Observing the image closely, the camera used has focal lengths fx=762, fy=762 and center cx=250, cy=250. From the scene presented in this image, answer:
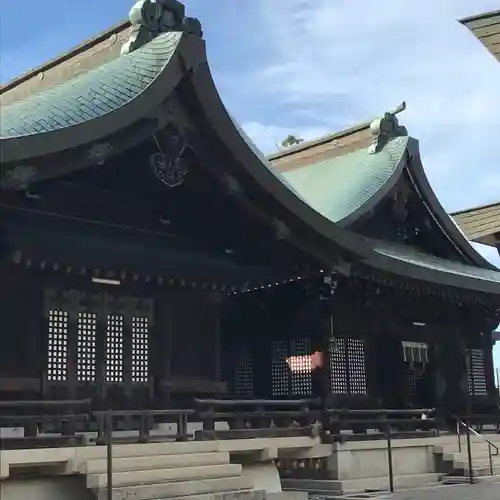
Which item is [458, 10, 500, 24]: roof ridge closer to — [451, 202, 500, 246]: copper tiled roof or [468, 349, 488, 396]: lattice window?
[451, 202, 500, 246]: copper tiled roof

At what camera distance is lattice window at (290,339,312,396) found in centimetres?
1605

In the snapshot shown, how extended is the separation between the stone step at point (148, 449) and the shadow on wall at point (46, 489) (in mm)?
335

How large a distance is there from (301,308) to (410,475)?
Answer: 158 inches

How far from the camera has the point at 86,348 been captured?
12.0m

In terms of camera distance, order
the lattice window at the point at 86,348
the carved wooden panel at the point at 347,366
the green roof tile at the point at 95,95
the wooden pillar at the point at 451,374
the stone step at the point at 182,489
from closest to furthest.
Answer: the stone step at the point at 182,489 < the green roof tile at the point at 95,95 < the lattice window at the point at 86,348 < the carved wooden panel at the point at 347,366 < the wooden pillar at the point at 451,374

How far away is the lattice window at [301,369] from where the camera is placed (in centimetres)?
1605

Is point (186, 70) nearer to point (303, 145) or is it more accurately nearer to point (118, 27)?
point (118, 27)

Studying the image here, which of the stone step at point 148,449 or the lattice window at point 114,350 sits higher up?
the lattice window at point 114,350

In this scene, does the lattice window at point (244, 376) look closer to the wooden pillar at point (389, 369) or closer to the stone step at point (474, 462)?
the wooden pillar at point (389, 369)

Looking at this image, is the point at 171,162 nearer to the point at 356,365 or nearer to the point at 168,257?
the point at 168,257

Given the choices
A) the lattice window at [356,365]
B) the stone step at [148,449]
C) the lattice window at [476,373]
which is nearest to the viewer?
the stone step at [148,449]

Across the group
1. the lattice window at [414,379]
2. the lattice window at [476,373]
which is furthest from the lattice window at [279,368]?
the lattice window at [476,373]

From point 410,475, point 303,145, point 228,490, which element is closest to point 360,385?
point 410,475

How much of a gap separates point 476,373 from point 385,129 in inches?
269
